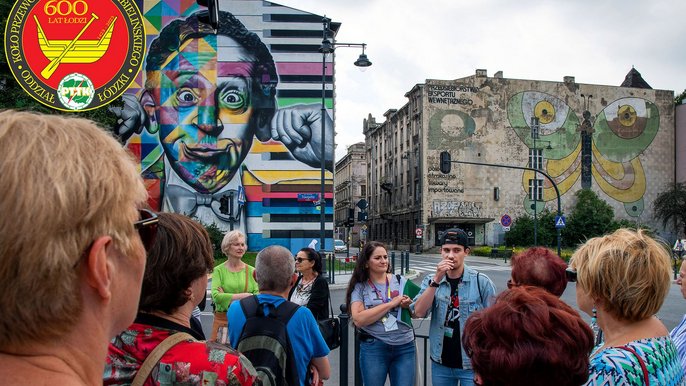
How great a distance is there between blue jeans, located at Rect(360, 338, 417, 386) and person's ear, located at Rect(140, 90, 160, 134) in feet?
113

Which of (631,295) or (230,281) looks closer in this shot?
(631,295)

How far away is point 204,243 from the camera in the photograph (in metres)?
2.49

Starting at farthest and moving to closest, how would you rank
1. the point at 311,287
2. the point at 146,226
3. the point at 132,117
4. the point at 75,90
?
the point at 132,117, the point at 75,90, the point at 311,287, the point at 146,226

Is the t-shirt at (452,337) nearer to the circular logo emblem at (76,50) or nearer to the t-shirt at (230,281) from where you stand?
the t-shirt at (230,281)

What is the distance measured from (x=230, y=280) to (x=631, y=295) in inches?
160

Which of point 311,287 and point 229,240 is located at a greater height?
point 229,240

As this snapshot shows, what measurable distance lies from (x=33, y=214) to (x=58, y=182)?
0.25 ft

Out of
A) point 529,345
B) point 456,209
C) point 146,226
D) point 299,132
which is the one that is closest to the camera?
point 146,226

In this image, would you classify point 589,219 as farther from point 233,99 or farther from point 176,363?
point 176,363

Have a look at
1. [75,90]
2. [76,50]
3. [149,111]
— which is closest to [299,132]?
[149,111]

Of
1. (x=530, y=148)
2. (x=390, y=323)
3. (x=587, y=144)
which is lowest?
(x=390, y=323)

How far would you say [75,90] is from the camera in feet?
37.3

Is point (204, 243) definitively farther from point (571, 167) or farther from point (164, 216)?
point (571, 167)

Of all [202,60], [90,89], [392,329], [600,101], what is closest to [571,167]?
[600,101]
